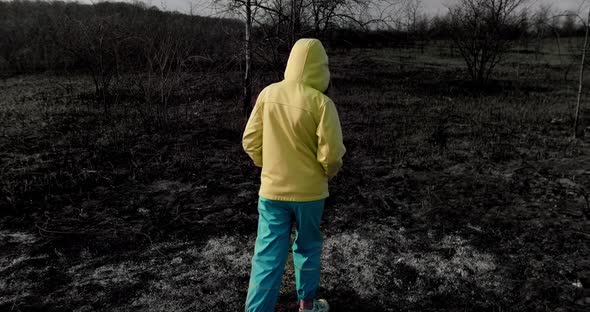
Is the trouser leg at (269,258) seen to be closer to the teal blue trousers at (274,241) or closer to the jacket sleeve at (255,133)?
the teal blue trousers at (274,241)

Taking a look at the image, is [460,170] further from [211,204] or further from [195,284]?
[195,284]

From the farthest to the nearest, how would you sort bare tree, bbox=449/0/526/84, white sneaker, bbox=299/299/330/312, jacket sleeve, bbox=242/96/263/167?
bare tree, bbox=449/0/526/84
white sneaker, bbox=299/299/330/312
jacket sleeve, bbox=242/96/263/167

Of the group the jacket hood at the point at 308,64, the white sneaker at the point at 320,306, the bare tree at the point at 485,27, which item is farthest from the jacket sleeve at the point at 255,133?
the bare tree at the point at 485,27

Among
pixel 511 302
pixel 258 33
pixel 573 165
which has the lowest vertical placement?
pixel 511 302

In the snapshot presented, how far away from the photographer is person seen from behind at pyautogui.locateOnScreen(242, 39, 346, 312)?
7.29 ft

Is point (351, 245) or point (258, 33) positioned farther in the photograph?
point (258, 33)

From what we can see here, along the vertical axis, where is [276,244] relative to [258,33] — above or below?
below

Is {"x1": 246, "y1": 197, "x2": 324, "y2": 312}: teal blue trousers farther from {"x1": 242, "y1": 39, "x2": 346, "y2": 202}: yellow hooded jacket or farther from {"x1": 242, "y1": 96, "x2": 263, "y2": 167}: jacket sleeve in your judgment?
{"x1": 242, "y1": 96, "x2": 263, "y2": 167}: jacket sleeve

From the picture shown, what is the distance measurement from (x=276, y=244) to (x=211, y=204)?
224 cm

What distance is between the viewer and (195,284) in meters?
2.95

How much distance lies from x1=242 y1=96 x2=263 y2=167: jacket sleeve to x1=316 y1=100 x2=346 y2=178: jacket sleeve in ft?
1.27

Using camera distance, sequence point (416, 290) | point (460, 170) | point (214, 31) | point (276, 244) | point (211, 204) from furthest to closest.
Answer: point (214, 31) < point (460, 170) < point (211, 204) < point (416, 290) < point (276, 244)

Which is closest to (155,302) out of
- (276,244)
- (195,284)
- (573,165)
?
(195,284)

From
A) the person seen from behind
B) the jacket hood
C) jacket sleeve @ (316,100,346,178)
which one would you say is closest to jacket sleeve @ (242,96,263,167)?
the person seen from behind
